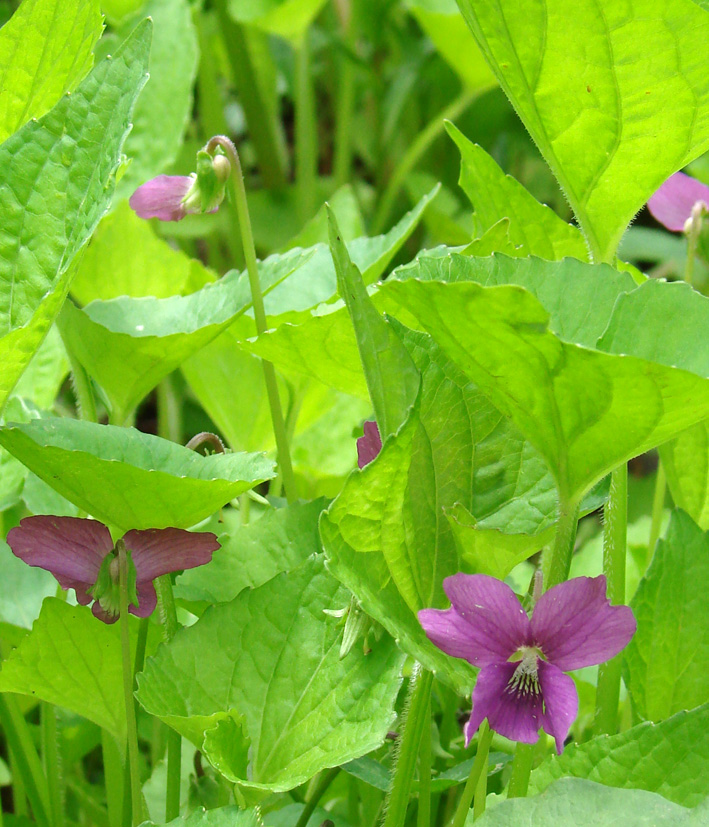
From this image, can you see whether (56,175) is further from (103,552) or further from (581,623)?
(581,623)

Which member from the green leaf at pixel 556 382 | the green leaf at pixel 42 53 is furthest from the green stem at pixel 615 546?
the green leaf at pixel 42 53

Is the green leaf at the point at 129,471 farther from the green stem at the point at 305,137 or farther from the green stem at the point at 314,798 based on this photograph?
the green stem at the point at 305,137

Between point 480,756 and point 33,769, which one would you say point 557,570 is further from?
point 33,769

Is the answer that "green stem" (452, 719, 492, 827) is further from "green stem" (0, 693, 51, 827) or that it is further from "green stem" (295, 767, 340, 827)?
"green stem" (0, 693, 51, 827)

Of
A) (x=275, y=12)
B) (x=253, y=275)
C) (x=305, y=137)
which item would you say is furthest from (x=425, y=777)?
(x=305, y=137)

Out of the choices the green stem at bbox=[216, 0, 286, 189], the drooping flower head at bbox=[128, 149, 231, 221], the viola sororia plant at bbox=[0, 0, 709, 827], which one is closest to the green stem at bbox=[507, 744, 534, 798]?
the viola sororia plant at bbox=[0, 0, 709, 827]

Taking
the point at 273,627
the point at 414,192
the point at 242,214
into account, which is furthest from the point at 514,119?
the point at 273,627
